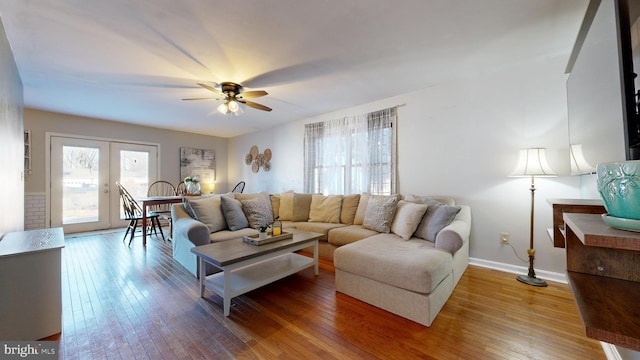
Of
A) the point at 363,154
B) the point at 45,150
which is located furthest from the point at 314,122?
the point at 45,150

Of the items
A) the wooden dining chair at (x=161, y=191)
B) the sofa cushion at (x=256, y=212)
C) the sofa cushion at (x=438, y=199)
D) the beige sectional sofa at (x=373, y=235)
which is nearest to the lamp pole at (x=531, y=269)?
the beige sectional sofa at (x=373, y=235)

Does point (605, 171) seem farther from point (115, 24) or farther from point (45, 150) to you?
point (45, 150)

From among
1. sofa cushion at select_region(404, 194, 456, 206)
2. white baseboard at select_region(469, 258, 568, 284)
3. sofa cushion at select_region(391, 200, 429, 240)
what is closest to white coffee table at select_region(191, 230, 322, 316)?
sofa cushion at select_region(391, 200, 429, 240)

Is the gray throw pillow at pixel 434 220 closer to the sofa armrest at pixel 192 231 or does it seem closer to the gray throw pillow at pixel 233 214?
the gray throw pillow at pixel 233 214

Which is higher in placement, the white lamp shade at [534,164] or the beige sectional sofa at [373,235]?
the white lamp shade at [534,164]

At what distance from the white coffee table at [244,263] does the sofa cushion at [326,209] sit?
102 cm

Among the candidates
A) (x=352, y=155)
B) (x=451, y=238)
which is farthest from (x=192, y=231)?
(x=352, y=155)

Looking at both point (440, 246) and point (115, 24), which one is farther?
point (440, 246)

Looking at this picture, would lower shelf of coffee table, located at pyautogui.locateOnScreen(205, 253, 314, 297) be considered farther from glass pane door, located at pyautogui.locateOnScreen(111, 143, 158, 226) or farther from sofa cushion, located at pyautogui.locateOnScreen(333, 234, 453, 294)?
glass pane door, located at pyautogui.locateOnScreen(111, 143, 158, 226)

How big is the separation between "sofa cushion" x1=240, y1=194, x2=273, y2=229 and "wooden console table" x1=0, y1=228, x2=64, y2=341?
1.82m

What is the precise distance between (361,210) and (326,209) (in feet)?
1.90

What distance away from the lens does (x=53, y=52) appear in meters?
2.38

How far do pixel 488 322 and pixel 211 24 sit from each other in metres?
3.20

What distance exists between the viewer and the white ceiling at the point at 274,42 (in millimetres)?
1808
